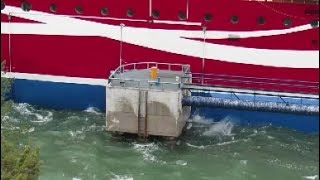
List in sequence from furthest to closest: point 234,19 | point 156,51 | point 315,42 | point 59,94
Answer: point 59,94 < point 156,51 < point 234,19 < point 315,42

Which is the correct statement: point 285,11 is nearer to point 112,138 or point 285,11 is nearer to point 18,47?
point 112,138

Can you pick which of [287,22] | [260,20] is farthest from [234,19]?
[287,22]

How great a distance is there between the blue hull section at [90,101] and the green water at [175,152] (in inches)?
11.4

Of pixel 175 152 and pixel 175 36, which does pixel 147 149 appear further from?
pixel 175 36

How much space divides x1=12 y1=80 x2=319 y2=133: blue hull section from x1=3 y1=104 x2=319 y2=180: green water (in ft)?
0.95

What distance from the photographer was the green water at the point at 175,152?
50.9ft

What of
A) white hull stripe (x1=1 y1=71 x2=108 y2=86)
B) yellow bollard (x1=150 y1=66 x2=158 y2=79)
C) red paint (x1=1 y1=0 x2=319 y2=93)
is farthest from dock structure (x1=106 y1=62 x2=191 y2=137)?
white hull stripe (x1=1 y1=71 x2=108 y2=86)

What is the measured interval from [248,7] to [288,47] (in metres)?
1.82

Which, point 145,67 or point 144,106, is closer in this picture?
point 144,106

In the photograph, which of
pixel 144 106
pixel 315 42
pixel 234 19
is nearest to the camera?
pixel 144 106

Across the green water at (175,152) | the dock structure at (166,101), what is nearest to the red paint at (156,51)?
the dock structure at (166,101)

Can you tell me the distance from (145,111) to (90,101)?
12.1 feet

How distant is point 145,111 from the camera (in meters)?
17.2

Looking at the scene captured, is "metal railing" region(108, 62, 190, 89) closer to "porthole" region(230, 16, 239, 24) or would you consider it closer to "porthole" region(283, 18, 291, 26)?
"porthole" region(230, 16, 239, 24)
